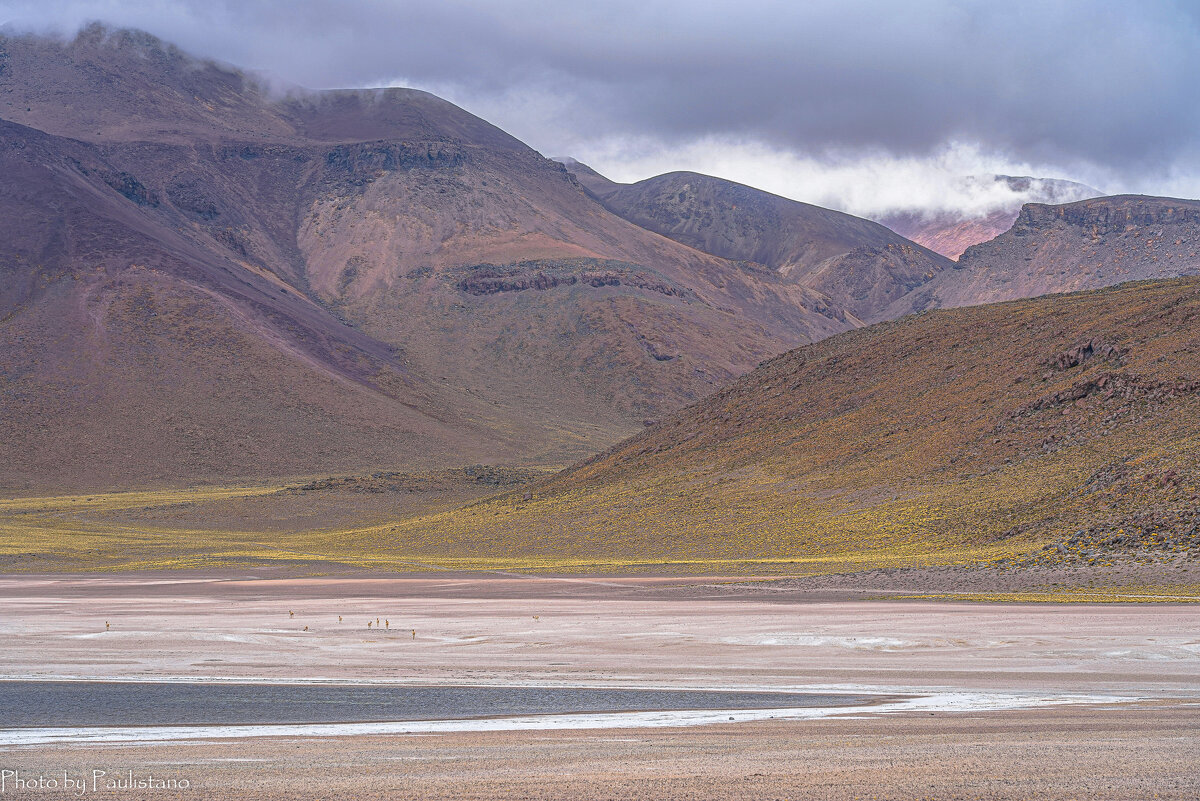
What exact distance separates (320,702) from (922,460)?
161 ft

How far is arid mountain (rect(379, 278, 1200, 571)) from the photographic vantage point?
1817 inches

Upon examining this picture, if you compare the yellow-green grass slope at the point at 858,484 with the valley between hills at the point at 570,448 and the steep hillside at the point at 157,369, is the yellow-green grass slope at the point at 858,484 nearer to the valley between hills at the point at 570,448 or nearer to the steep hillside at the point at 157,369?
the valley between hills at the point at 570,448

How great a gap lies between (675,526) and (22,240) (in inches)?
5509

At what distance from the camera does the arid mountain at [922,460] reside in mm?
46156

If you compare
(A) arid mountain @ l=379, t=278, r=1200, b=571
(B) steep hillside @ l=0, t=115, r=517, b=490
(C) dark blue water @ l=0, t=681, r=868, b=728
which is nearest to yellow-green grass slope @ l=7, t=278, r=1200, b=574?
(A) arid mountain @ l=379, t=278, r=1200, b=571

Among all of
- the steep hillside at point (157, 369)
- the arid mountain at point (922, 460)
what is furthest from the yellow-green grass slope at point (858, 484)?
the steep hillside at point (157, 369)

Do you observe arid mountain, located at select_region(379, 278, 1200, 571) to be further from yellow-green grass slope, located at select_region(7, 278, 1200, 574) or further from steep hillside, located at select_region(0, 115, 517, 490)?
steep hillside, located at select_region(0, 115, 517, 490)

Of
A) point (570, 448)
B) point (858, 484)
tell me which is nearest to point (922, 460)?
point (858, 484)

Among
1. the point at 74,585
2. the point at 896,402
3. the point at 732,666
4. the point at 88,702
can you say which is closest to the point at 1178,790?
the point at 732,666

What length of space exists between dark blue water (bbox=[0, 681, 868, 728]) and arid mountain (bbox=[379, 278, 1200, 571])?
2395 centimetres

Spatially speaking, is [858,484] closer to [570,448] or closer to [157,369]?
[570,448]

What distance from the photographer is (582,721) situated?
730 inches

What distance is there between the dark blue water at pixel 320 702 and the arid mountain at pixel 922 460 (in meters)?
23.9

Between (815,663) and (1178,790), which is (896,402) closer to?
(815,663)
